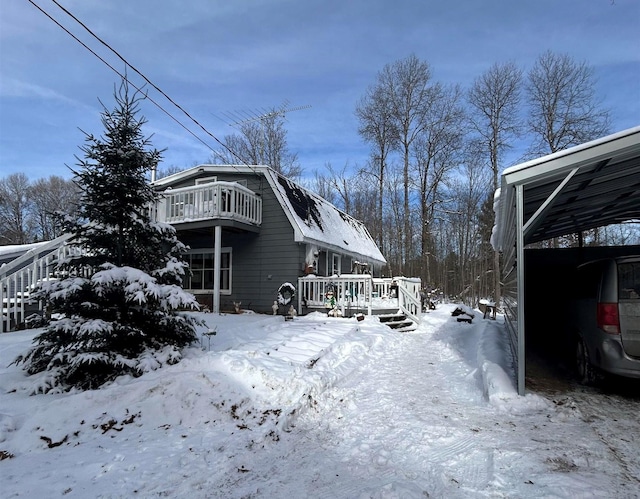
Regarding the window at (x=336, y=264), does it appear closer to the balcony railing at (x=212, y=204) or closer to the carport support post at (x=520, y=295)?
the balcony railing at (x=212, y=204)

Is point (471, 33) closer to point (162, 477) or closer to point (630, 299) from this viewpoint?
point (630, 299)

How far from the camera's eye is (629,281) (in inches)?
163

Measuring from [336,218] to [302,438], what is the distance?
1316 centimetres

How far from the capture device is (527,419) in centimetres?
382

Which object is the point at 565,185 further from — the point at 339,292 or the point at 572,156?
the point at 339,292

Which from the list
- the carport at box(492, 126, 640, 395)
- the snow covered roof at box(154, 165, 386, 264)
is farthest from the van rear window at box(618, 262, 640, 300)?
the snow covered roof at box(154, 165, 386, 264)

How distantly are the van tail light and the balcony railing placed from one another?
30.5 feet

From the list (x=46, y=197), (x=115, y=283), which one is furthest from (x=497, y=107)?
(x=46, y=197)

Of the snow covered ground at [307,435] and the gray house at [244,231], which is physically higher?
the gray house at [244,231]

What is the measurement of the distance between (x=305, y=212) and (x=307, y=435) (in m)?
9.83

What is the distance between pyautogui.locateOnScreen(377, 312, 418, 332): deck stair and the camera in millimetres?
10234

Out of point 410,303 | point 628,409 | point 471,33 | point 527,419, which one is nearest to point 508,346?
point 628,409

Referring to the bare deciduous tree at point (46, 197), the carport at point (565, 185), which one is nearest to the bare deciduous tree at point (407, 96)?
the carport at point (565, 185)

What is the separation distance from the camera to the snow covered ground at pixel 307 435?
2590mm
